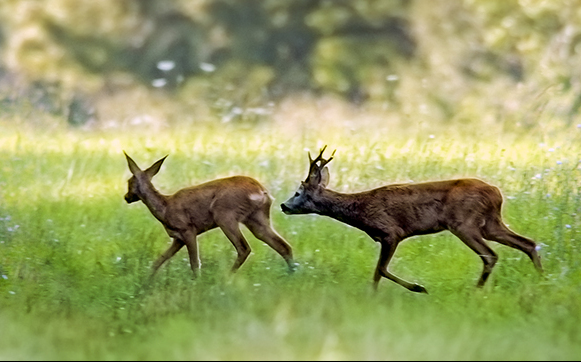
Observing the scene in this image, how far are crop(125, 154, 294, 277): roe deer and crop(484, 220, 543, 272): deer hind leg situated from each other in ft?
5.00

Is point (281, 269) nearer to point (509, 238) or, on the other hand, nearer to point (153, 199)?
point (153, 199)

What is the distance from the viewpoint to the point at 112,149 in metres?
13.0

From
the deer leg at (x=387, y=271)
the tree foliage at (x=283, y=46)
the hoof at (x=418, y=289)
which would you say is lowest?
the hoof at (x=418, y=289)

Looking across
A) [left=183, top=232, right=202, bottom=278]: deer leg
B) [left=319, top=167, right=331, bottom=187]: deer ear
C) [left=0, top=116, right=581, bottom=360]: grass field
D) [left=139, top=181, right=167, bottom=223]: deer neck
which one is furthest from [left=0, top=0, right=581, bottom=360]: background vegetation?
[left=319, top=167, right=331, bottom=187]: deer ear

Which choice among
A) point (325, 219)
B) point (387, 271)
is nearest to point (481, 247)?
point (387, 271)

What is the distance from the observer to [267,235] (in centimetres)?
818

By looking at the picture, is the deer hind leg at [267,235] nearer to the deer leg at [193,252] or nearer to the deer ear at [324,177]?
the deer leg at [193,252]

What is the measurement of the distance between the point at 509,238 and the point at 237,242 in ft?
6.50

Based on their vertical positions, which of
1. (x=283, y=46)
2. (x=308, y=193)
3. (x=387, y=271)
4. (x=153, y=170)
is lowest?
(x=387, y=271)

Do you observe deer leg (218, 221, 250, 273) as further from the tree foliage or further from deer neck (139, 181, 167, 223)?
the tree foliage

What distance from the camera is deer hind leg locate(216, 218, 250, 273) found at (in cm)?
798

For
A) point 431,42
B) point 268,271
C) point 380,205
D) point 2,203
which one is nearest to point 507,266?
point 380,205

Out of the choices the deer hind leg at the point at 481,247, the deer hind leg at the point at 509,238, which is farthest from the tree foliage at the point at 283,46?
the deer hind leg at the point at 481,247

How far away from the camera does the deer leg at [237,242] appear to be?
7.98 metres
